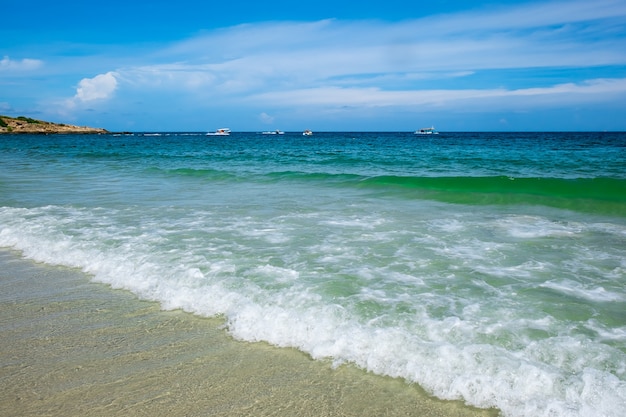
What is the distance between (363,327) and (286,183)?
13.3 metres

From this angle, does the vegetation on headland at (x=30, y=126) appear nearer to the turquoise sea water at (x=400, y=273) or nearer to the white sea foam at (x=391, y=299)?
the turquoise sea water at (x=400, y=273)

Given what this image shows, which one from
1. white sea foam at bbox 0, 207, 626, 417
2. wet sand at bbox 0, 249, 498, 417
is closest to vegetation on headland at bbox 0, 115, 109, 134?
white sea foam at bbox 0, 207, 626, 417

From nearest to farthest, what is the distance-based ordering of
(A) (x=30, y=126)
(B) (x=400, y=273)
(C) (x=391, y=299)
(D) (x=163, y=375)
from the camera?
(D) (x=163, y=375)
(C) (x=391, y=299)
(B) (x=400, y=273)
(A) (x=30, y=126)

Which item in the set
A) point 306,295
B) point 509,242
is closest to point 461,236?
point 509,242

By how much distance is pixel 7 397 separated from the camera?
10.2 ft

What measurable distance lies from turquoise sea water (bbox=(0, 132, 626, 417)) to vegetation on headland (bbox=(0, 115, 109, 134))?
345ft

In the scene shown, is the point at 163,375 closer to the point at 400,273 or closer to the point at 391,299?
the point at 391,299

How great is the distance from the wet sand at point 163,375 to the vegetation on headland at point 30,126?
11333cm

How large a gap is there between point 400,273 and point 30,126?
120 meters

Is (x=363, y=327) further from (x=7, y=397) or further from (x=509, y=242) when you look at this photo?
(x=509, y=242)

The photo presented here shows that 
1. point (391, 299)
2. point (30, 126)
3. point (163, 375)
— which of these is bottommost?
point (163, 375)

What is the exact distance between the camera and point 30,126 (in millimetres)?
101875

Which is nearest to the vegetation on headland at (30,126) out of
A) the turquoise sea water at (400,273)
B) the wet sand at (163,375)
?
the turquoise sea water at (400,273)

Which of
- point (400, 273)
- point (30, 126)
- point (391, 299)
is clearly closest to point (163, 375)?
point (391, 299)
